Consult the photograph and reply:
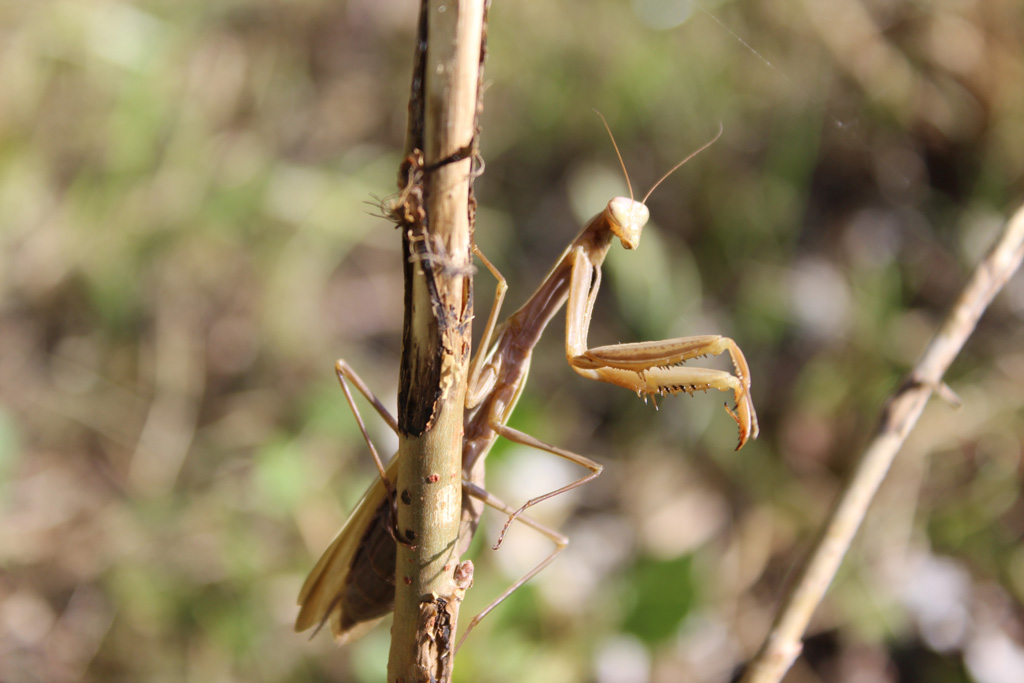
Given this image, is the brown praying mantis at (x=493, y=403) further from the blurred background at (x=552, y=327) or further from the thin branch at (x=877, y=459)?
the blurred background at (x=552, y=327)

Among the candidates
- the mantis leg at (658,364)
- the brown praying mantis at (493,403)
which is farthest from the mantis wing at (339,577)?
the mantis leg at (658,364)

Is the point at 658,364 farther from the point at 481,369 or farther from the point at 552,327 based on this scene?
the point at 552,327

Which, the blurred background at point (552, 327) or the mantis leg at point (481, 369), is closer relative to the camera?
the mantis leg at point (481, 369)

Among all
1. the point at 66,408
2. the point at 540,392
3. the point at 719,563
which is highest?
the point at 66,408

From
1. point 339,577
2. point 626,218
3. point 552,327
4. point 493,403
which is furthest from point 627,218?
point 552,327

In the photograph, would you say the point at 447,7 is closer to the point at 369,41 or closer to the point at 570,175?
the point at 570,175

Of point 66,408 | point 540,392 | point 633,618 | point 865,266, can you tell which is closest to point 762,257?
point 865,266
